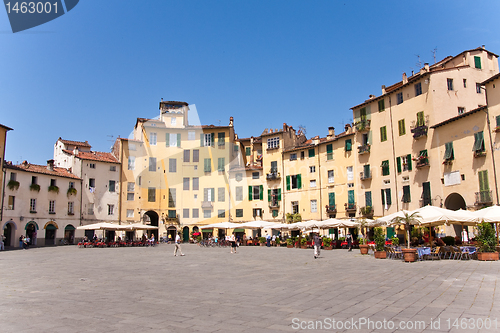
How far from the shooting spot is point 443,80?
34188mm

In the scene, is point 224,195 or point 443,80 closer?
point 443,80

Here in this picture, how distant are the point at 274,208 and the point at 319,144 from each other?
35.2 ft

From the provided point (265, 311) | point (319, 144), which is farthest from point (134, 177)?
point (265, 311)

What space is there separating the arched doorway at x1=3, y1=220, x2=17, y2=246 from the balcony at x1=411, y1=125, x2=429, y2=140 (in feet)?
135

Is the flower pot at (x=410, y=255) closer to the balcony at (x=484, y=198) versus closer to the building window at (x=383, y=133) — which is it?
the balcony at (x=484, y=198)

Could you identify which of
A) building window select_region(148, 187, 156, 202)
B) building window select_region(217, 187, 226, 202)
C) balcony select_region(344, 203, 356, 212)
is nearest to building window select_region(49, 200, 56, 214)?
building window select_region(148, 187, 156, 202)

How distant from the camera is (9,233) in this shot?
42.1 metres

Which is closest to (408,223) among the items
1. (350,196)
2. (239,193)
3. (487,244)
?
(487,244)

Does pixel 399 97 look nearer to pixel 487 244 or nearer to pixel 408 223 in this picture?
pixel 408 223

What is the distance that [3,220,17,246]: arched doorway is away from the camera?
4172 centimetres

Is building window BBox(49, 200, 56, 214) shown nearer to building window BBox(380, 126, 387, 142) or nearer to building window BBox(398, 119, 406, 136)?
building window BBox(380, 126, 387, 142)

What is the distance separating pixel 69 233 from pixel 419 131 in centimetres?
4120

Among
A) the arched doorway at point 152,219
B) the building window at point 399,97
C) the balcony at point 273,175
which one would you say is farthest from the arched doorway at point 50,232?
the building window at point 399,97

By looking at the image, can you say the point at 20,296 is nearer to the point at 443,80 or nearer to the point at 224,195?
the point at 443,80
